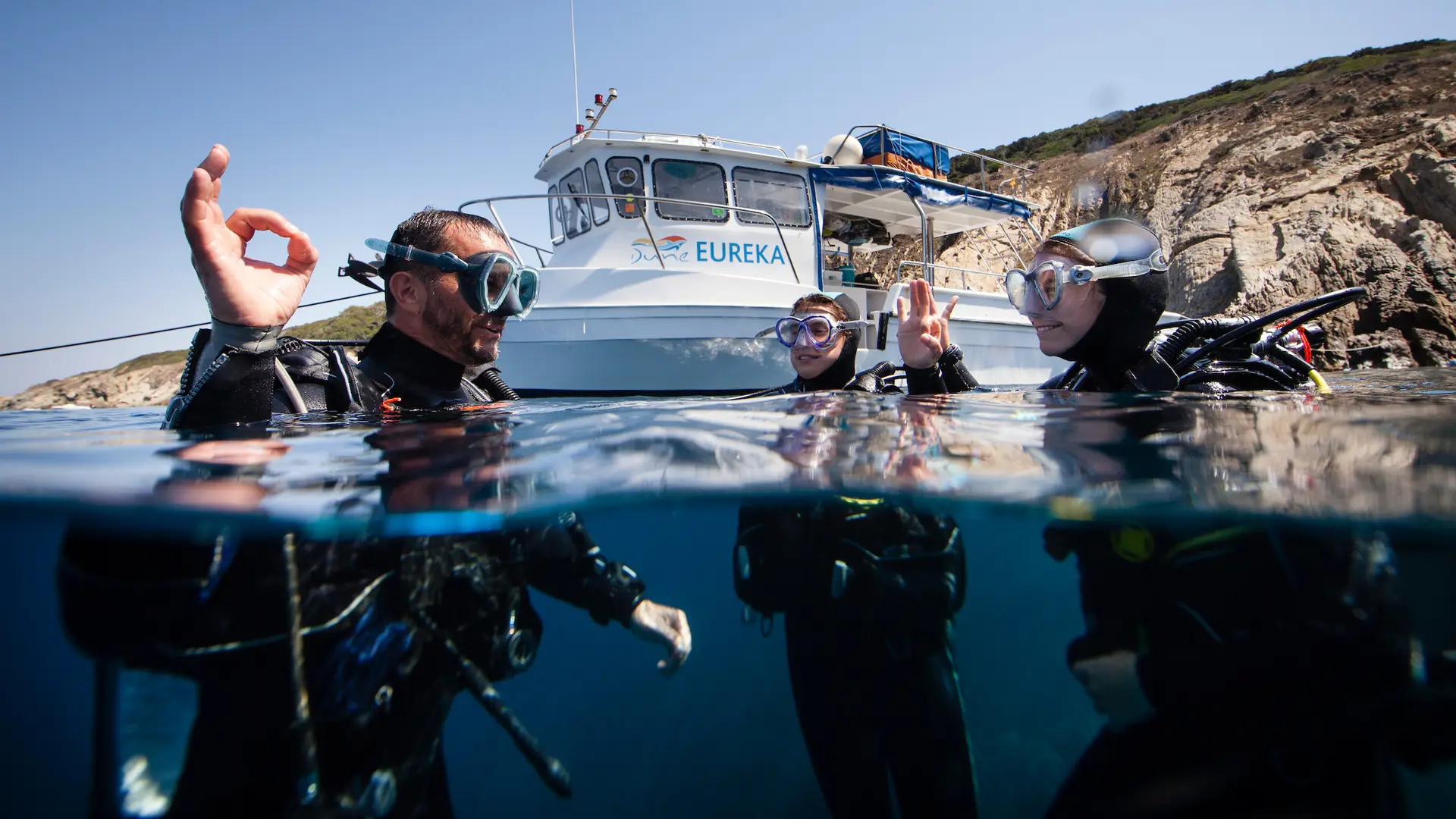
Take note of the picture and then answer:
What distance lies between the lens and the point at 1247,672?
1.46 meters

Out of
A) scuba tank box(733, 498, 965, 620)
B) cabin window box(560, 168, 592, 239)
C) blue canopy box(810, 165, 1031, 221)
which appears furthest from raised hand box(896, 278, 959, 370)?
blue canopy box(810, 165, 1031, 221)

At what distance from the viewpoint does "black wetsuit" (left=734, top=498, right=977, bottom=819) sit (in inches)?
68.3

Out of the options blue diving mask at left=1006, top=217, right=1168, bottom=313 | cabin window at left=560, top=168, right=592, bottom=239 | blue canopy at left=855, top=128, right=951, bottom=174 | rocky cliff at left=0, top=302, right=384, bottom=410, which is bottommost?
rocky cliff at left=0, top=302, right=384, bottom=410

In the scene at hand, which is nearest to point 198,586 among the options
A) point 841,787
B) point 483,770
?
point 483,770

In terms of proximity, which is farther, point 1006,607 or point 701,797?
point 1006,607

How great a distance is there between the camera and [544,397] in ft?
30.2

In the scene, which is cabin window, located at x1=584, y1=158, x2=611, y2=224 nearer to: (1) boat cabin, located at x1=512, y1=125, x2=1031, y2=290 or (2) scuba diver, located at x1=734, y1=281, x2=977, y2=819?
(1) boat cabin, located at x1=512, y1=125, x2=1031, y2=290

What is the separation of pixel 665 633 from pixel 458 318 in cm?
172

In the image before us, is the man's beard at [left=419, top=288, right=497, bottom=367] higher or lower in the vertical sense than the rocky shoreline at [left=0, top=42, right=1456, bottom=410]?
lower

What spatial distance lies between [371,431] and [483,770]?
141 centimetres

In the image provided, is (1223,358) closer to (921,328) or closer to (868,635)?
(921,328)

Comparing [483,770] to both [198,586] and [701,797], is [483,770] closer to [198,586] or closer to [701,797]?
[701,797]

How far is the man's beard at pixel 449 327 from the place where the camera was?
2887 millimetres

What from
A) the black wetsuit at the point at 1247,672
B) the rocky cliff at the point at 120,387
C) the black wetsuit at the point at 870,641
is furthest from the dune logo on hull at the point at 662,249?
the rocky cliff at the point at 120,387
